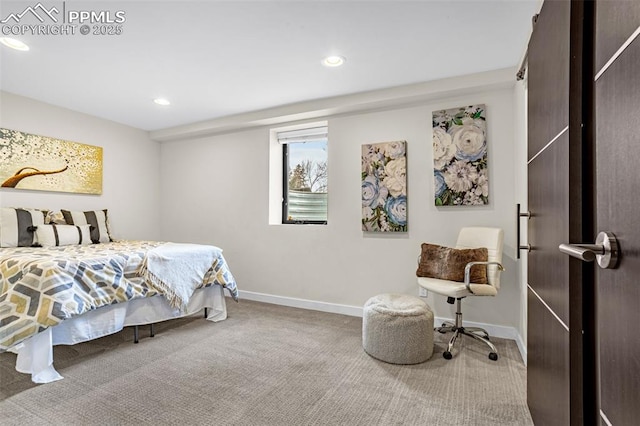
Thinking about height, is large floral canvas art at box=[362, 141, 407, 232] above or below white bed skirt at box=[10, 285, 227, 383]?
above

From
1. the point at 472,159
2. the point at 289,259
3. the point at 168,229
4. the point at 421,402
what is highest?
the point at 472,159

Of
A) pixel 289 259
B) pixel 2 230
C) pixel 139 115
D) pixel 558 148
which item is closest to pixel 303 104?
pixel 289 259

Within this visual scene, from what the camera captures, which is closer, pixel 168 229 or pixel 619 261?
pixel 619 261

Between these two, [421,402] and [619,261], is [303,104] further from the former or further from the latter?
[619,261]

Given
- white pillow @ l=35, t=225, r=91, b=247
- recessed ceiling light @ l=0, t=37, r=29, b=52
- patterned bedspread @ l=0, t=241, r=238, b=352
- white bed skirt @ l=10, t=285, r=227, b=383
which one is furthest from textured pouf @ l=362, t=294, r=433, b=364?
recessed ceiling light @ l=0, t=37, r=29, b=52

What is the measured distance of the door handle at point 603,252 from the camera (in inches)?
26.9

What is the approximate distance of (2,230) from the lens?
3119 mm

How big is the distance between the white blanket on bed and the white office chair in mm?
2126

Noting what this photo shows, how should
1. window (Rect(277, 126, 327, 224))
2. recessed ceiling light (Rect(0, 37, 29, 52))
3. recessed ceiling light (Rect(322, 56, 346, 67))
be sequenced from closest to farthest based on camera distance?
1. recessed ceiling light (Rect(0, 37, 29, 52))
2. recessed ceiling light (Rect(322, 56, 346, 67))
3. window (Rect(277, 126, 327, 224))

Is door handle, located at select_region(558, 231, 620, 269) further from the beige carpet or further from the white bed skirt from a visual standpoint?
the white bed skirt

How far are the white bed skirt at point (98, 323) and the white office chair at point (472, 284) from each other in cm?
220

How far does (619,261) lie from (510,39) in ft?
7.70

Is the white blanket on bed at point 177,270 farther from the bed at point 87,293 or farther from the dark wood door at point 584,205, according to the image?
the dark wood door at point 584,205

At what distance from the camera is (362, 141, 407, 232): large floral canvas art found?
3.40 metres
